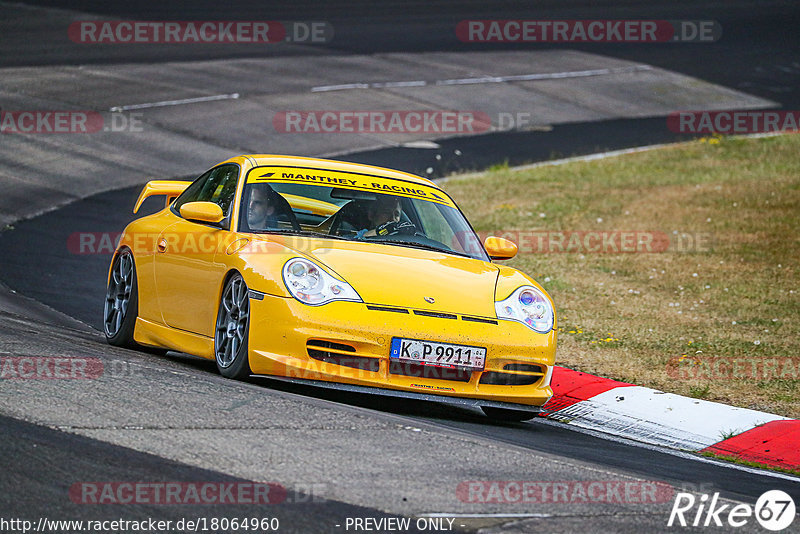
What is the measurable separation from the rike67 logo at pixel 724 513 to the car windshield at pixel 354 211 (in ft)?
10.0

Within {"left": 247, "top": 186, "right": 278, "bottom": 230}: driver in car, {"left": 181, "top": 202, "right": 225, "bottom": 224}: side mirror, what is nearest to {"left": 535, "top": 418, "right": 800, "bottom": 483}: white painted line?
{"left": 247, "top": 186, "right": 278, "bottom": 230}: driver in car

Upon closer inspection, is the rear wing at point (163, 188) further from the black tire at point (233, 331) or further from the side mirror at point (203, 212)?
the black tire at point (233, 331)

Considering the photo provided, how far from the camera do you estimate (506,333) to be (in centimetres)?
706

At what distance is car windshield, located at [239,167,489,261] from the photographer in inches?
310

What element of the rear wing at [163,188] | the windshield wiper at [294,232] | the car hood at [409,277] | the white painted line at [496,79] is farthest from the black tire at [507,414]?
the white painted line at [496,79]

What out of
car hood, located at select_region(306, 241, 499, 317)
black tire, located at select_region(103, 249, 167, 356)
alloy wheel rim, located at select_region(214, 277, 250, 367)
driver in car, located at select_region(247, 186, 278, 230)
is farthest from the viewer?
black tire, located at select_region(103, 249, 167, 356)

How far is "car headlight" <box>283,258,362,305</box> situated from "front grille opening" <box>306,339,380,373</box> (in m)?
0.24

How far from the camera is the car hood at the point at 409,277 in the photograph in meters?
6.96

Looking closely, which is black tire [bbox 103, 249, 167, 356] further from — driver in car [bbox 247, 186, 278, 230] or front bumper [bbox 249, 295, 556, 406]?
front bumper [bbox 249, 295, 556, 406]

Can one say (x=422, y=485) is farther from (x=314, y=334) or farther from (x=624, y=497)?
(x=314, y=334)

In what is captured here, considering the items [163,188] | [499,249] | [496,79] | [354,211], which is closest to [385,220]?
[354,211]

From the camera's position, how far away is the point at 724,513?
5.22 metres

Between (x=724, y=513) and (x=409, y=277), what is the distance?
2569 millimetres

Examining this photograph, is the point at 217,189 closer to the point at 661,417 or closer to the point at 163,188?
the point at 163,188
